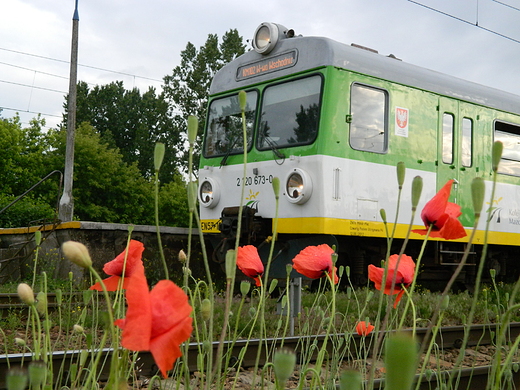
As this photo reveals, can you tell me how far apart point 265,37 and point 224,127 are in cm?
137

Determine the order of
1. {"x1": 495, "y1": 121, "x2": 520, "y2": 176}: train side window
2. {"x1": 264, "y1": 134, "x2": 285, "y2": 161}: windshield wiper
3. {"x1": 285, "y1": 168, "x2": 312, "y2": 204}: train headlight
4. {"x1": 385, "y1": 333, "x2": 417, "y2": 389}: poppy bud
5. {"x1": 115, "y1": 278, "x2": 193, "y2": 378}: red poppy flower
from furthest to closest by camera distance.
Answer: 1. {"x1": 495, "y1": 121, "x2": 520, "y2": 176}: train side window
2. {"x1": 264, "y1": 134, "x2": 285, "y2": 161}: windshield wiper
3. {"x1": 285, "y1": 168, "x2": 312, "y2": 204}: train headlight
4. {"x1": 115, "y1": 278, "x2": 193, "y2": 378}: red poppy flower
5. {"x1": 385, "y1": 333, "x2": 417, "y2": 389}: poppy bud

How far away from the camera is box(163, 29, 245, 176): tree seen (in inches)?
1254

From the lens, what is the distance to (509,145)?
28.7 feet

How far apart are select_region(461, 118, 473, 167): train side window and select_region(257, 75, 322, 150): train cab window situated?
7.94 feet

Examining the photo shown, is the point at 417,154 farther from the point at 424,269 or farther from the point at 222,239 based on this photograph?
the point at 222,239

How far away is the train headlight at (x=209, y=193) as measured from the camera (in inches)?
316

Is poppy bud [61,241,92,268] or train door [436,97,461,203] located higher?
train door [436,97,461,203]

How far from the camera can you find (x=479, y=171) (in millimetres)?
8273

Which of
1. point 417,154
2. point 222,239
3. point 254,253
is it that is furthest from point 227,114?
point 254,253

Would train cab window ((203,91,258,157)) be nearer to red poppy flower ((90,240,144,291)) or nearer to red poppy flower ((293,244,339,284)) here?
red poppy flower ((293,244,339,284))

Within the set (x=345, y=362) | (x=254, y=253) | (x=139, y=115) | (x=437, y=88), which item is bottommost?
(x=345, y=362)

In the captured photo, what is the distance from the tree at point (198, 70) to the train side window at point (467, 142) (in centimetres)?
2432

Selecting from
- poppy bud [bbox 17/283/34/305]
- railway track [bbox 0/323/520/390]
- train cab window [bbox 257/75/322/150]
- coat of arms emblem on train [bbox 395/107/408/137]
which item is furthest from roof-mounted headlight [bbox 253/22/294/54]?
poppy bud [bbox 17/283/34/305]

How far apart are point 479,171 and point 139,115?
1476 inches
